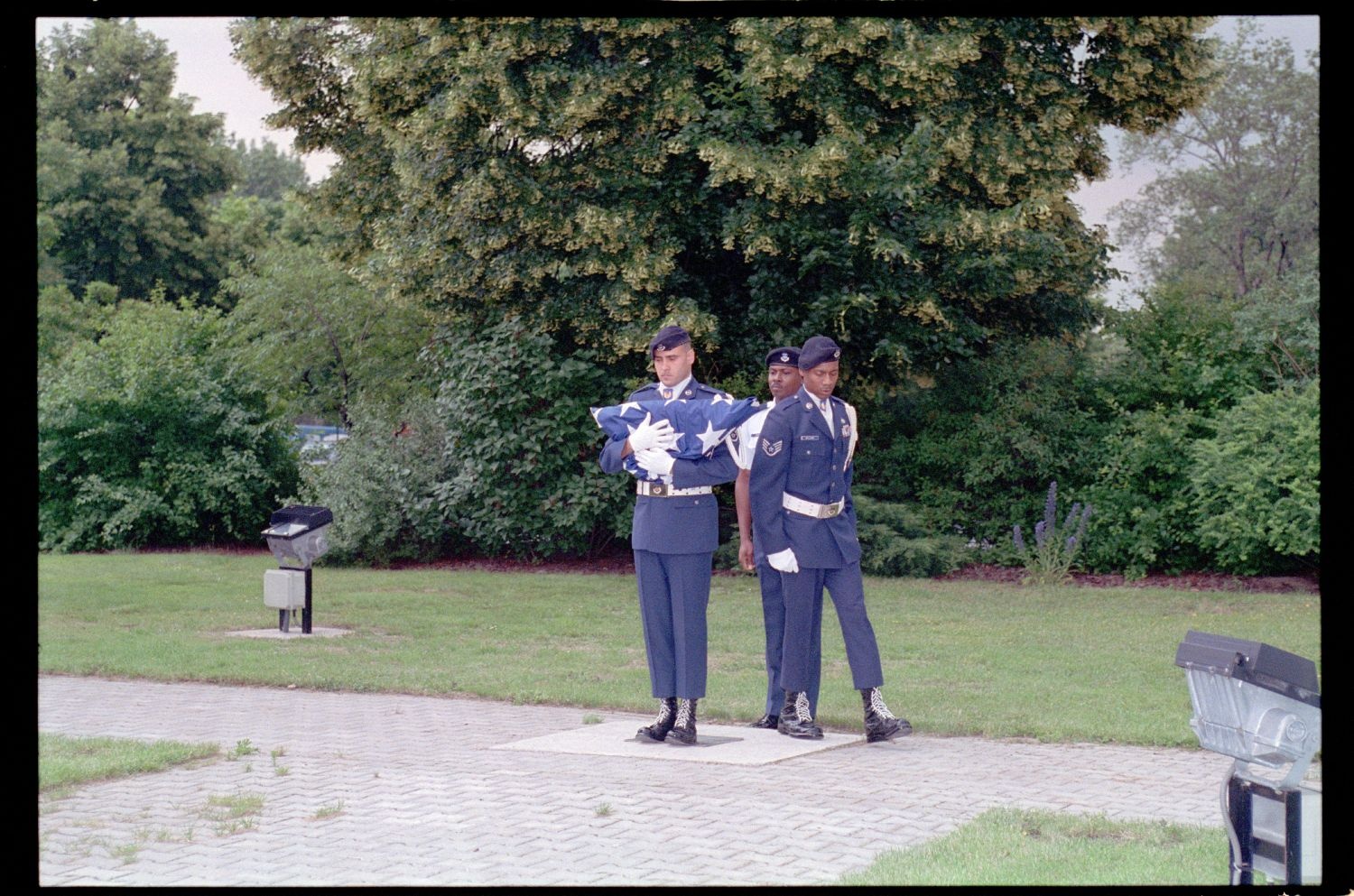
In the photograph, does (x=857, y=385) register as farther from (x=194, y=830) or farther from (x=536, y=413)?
(x=194, y=830)

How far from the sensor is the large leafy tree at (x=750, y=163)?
18500 mm

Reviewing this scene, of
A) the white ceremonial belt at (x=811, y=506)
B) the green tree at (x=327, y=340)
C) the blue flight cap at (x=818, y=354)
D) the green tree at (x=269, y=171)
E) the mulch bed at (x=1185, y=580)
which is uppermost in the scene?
the green tree at (x=269, y=171)

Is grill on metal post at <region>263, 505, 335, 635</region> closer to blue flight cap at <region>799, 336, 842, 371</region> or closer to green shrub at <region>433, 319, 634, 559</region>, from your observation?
blue flight cap at <region>799, 336, 842, 371</region>

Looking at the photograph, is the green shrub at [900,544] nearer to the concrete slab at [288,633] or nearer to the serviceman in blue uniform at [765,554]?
the concrete slab at [288,633]

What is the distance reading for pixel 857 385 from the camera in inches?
844

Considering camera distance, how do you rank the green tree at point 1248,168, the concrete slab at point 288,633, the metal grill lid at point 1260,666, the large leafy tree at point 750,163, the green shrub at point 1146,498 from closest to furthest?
the metal grill lid at point 1260,666 < the concrete slab at point 288,633 < the large leafy tree at point 750,163 < the green shrub at point 1146,498 < the green tree at point 1248,168

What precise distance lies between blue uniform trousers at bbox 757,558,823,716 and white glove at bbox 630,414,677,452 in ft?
3.45

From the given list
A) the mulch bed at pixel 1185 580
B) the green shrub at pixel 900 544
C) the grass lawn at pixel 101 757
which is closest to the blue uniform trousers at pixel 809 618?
the grass lawn at pixel 101 757

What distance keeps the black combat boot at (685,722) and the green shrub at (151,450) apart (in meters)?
18.3

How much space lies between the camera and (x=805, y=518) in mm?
8891

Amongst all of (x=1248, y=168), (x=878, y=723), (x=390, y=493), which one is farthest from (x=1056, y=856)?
(x=1248, y=168)

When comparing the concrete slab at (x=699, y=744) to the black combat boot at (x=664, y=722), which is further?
the black combat boot at (x=664, y=722)

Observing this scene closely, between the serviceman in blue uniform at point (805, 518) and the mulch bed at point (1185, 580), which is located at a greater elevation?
the serviceman in blue uniform at point (805, 518)
